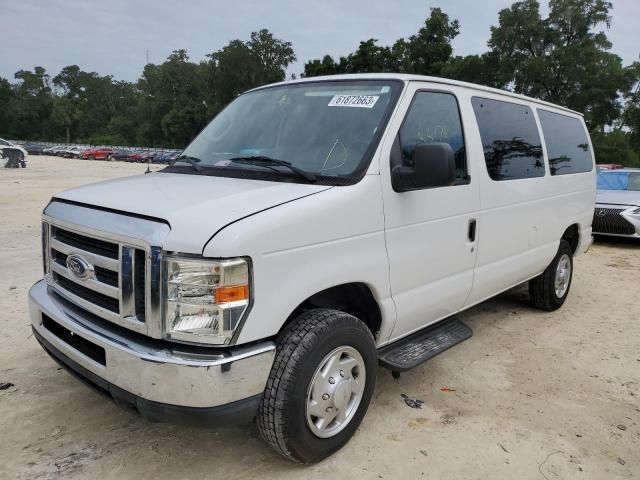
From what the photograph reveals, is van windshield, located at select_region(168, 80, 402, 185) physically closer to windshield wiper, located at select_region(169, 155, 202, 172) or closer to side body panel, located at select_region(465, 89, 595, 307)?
windshield wiper, located at select_region(169, 155, 202, 172)

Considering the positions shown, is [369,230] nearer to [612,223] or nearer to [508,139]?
[508,139]

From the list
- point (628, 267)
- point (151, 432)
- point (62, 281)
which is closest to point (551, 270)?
point (628, 267)

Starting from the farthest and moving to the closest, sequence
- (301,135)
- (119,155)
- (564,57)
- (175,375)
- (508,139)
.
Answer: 1. (119,155)
2. (564,57)
3. (508,139)
4. (301,135)
5. (175,375)

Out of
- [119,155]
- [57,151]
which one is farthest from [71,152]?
[119,155]

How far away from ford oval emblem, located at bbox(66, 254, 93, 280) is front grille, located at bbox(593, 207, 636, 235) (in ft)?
32.5

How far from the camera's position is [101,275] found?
263 cm

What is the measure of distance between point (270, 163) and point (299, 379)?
1.27 meters

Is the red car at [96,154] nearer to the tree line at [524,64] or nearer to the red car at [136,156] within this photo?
the red car at [136,156]

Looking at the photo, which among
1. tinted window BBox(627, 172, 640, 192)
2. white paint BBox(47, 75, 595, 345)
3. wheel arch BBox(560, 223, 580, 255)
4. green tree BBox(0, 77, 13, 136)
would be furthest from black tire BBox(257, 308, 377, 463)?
green tree BBox(0, 77, 13, 136)

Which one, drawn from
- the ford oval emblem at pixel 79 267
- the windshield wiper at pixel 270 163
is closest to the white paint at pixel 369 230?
the windshield wiper at pixel 270 163

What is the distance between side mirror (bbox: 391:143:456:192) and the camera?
289 centimetres

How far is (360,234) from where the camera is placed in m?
2.89

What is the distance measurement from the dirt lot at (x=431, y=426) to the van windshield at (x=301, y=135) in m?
1.57

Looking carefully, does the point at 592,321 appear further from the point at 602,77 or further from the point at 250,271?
the point at 602,77
